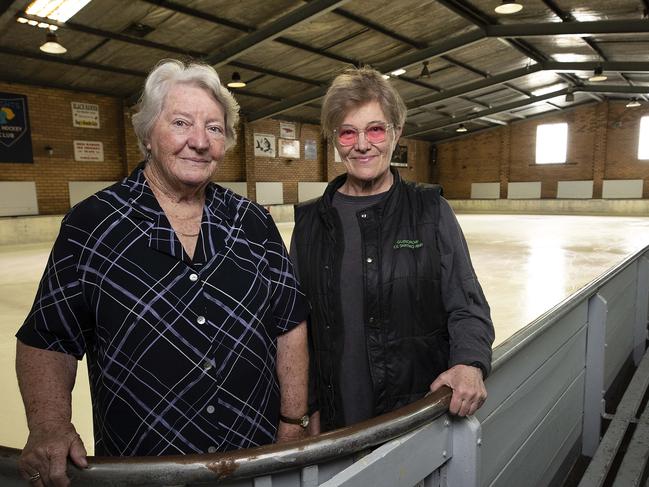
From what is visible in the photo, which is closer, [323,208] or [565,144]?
[323,208]

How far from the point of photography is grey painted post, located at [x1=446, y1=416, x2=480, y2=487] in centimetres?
100

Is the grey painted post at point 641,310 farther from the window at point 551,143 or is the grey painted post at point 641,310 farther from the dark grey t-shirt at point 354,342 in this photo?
the window at point 551,143

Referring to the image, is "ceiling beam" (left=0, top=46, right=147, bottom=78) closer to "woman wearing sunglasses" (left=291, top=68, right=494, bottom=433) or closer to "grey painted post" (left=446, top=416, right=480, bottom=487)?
"woman wearing sunglasses" (left=291, top=68, right=494, bottom=433)

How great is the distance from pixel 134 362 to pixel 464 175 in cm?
1998

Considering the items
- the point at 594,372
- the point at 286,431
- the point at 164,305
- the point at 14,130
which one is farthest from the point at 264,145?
the point at 164,305

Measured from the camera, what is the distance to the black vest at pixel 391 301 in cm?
121

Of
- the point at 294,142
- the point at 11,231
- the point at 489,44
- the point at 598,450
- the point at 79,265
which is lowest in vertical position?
the point at 598,450

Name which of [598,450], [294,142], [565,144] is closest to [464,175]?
[565,144]

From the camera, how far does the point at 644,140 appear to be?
15.8 meters

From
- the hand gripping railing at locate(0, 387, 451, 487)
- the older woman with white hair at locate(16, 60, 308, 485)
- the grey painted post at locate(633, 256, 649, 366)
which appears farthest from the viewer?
the grey painted post at locate(633, 256, 649, 366)

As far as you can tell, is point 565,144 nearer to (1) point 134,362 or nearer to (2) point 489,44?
(2) point 489,44

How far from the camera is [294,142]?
14.3m

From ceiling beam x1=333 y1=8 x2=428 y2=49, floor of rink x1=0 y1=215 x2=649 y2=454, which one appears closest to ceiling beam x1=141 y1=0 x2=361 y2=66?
ceiling beam x1=333 y1=8 x2=428 y2=49

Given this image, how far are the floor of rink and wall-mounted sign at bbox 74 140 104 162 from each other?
2.27 m
